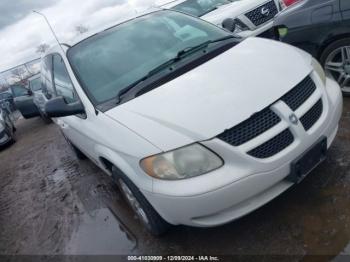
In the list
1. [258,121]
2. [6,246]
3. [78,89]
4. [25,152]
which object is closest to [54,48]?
[78,89]

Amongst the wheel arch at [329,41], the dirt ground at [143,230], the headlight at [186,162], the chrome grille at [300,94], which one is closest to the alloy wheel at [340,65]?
the wheel arch at [329,41]

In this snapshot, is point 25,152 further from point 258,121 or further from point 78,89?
point 258,121

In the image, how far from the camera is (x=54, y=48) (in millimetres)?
4641

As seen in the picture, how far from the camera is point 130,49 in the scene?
12.2 feet

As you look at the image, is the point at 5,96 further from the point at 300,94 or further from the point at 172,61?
the point at 300,94

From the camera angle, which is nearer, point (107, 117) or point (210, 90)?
point (210, 90)

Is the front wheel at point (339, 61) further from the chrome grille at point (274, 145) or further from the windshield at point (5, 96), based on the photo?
the windshield at point (5, 96)

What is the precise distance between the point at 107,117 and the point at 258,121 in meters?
1.22

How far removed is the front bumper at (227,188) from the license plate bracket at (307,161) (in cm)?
3

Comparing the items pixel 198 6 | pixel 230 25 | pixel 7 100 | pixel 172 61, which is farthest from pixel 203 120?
pixel 7 100

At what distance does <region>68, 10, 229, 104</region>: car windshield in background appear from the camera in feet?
11.3

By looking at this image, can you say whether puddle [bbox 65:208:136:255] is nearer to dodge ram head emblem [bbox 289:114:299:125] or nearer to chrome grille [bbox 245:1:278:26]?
dodge ram head emblem [bbox 289:114:299:125]

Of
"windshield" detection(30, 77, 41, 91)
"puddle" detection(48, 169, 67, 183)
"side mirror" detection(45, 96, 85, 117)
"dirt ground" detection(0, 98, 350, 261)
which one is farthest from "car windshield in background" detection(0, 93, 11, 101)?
"side mirror" detection(45, 96, 85, 117)

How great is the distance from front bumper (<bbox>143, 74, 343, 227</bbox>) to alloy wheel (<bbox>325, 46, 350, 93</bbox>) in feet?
6.41
